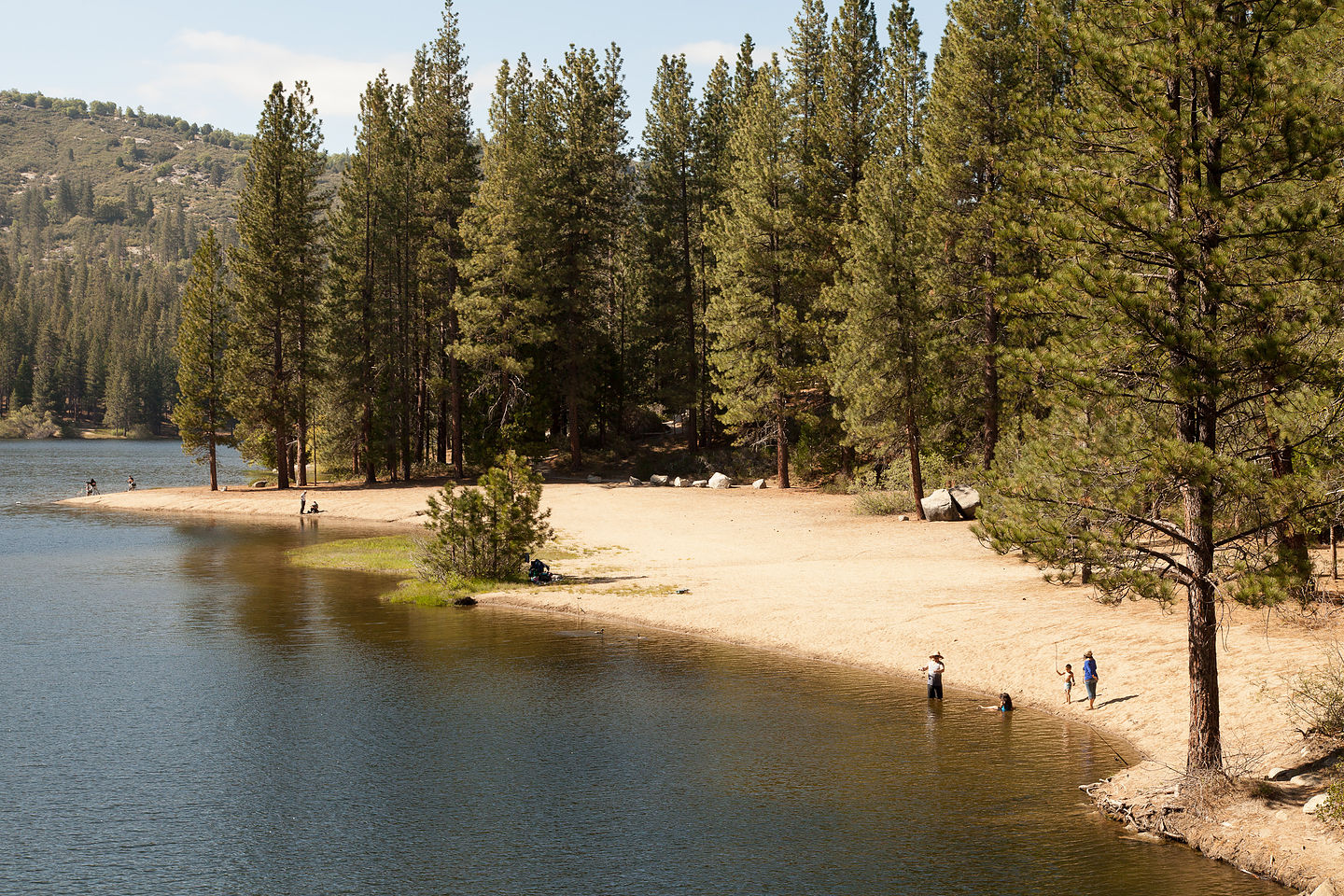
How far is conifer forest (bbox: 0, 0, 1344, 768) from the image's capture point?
568 inches

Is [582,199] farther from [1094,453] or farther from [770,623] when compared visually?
[1094,453]

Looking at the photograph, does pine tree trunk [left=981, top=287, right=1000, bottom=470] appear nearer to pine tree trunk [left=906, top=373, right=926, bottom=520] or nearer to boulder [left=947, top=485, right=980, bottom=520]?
boulder [left=947, top=485, right=980, bottom=520]

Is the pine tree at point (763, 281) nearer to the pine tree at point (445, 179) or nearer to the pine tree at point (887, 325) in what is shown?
the pine tree at point (887, 325)

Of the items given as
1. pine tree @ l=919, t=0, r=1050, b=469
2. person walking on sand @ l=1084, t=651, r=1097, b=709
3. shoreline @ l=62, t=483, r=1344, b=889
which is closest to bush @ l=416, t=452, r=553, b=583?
shoreline @ l=62, t=483, r=1344, b=889

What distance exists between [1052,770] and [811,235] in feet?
137

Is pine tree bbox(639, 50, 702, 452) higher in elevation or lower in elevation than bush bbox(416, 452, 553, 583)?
higher

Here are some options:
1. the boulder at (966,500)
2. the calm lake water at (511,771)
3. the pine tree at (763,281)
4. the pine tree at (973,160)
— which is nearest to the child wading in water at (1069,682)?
the calm lake water at (511,771)

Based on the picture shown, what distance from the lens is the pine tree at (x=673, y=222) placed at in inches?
2699

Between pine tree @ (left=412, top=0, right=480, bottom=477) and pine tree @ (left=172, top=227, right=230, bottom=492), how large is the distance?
12.9 meters

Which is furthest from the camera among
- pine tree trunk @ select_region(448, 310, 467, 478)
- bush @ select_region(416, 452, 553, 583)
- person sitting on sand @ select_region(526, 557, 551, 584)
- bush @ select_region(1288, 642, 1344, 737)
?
pine tree trunk @ select_region(448, 310, 467, 478)

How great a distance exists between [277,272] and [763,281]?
2973 cm

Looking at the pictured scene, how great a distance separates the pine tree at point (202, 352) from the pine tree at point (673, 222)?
92.7ft

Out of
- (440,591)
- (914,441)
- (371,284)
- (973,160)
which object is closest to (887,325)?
(914,441)

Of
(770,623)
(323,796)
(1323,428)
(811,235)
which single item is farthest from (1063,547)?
(811,235)
